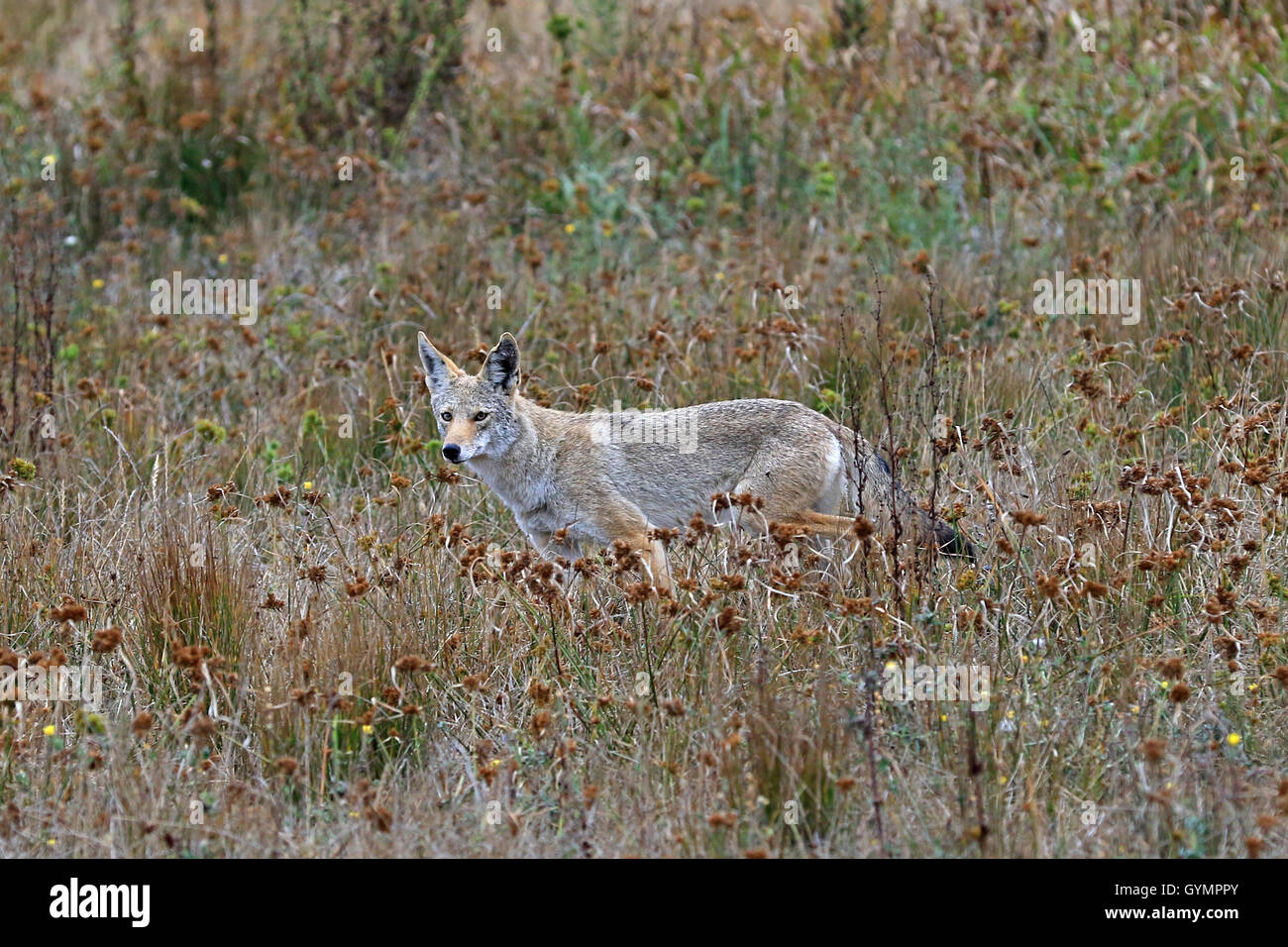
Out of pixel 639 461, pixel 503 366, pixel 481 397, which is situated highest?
pixel 503 366

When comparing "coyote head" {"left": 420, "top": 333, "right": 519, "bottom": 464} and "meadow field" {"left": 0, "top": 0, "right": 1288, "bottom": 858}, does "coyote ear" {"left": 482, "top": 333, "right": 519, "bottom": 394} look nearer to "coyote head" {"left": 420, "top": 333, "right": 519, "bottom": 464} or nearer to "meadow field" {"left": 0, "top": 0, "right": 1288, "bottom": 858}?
"coyote head" {"left": 420, "top": 333, "right": 519, "bottom": 464}

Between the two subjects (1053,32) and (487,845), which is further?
(1053,32)

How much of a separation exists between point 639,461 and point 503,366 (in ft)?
2.67

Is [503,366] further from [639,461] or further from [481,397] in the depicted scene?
[639,461]

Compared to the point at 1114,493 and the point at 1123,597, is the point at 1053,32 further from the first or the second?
the point at 1123,597

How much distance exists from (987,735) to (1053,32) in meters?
8.74

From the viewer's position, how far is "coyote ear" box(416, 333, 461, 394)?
731cm

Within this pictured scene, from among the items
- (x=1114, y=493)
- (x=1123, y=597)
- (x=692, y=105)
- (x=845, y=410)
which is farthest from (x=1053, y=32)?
(x=1123, y=597)

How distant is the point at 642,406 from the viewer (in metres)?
7.95

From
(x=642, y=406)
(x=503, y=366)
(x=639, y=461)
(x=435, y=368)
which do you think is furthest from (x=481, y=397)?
(x=642, y=406)

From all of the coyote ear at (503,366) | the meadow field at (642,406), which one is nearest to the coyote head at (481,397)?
the coyote ear at (503,366)

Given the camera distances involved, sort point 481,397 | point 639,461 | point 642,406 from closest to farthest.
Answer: point 481,397 → point 639,461 → point 642,406

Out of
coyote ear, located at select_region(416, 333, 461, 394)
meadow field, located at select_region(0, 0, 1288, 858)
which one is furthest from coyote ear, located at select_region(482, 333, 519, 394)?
meadow field, located at select_region(0, 0, 1288, 858)

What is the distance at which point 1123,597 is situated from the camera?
570 cm
